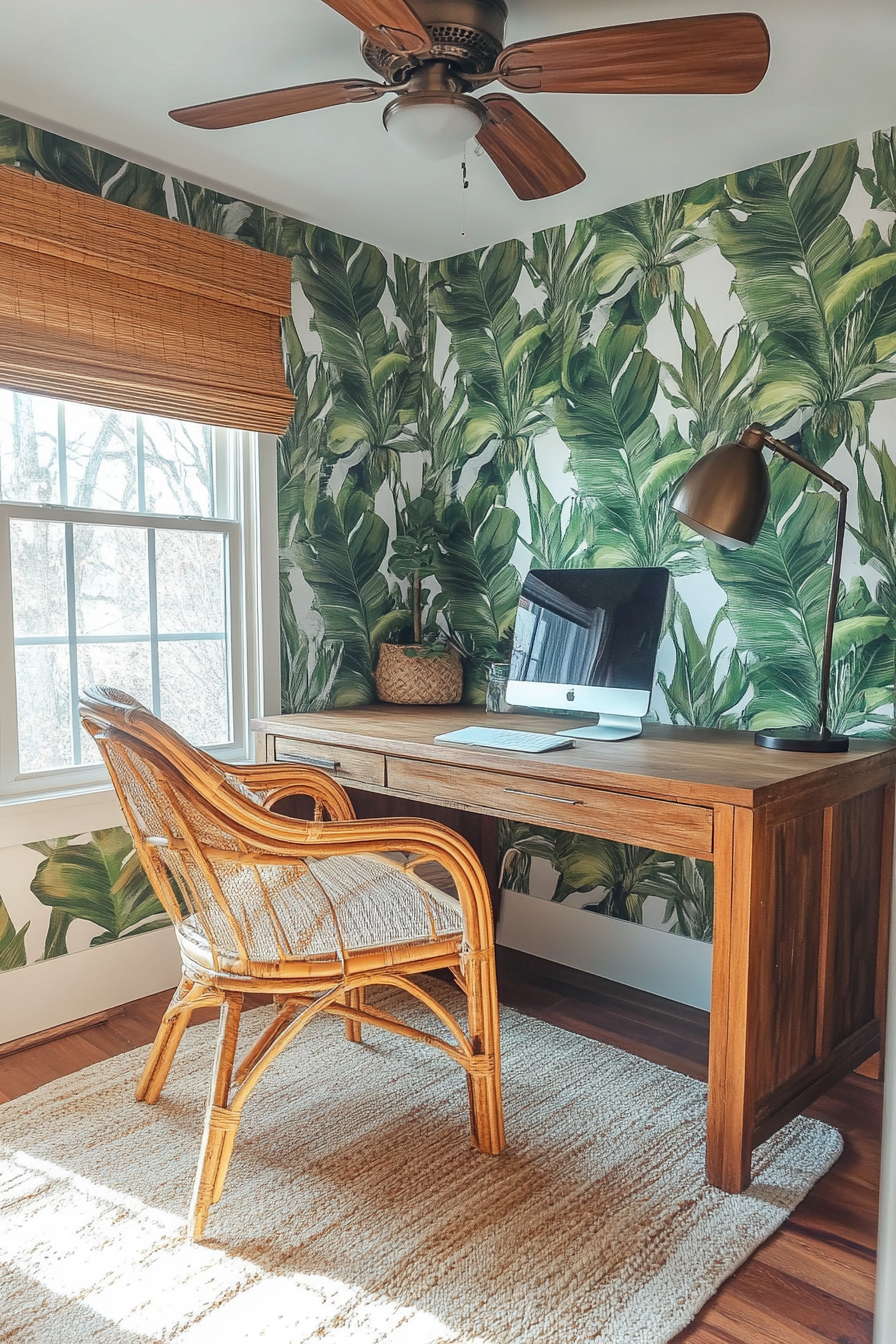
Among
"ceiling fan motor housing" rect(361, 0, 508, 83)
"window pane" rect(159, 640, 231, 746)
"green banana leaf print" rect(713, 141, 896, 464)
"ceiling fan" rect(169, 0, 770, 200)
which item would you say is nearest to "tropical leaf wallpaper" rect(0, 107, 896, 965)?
"green banana leaf print" rect(713, 141, 896, 464)

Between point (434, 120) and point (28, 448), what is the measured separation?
1.30 m

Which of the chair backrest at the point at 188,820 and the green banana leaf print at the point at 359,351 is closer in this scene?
the chair backrest at the point at 188,820

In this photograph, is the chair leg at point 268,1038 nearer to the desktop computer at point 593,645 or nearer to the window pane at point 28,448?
the desktop computer at point 593,645

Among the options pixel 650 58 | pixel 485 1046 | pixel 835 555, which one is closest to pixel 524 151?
pixel 650 58

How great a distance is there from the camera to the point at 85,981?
242 cm

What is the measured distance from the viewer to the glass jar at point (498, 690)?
280 centimetres

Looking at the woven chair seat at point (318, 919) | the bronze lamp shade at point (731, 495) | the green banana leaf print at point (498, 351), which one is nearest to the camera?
the woven chair seat at point (318, 919)

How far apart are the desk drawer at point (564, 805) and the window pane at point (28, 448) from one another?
1.13 meters

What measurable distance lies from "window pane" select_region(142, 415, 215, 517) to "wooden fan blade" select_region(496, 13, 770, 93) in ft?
4.52

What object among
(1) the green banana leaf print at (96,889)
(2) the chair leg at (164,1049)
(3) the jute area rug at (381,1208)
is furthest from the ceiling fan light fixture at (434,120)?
(3) the jute area rug at (381,1208)

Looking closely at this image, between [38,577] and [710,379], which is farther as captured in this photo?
[710,379]

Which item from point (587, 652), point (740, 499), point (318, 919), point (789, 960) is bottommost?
point (789, 960)

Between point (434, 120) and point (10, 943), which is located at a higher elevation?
point (434, 120)

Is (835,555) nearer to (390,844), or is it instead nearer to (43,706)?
(390,844)
